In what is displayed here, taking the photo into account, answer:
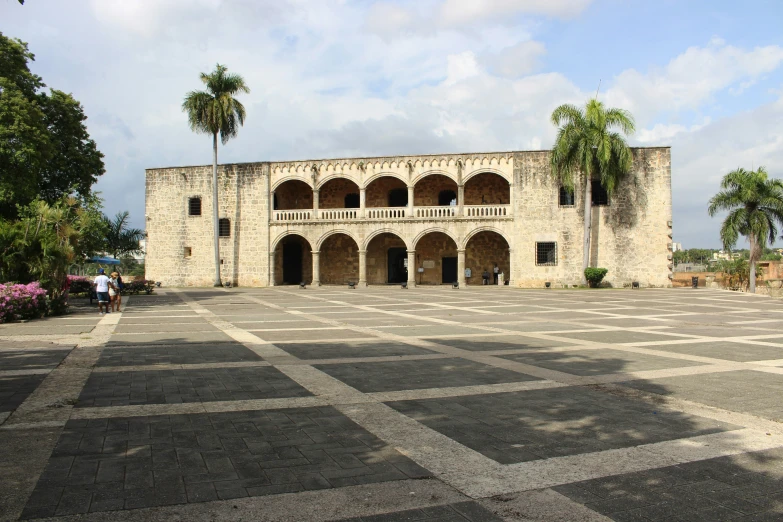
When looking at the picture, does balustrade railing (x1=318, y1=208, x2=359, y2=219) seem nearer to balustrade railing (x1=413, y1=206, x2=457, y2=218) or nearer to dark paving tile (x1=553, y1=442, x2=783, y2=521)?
balustrade railing (x1=413, y1=206, x2=457, y2=218)

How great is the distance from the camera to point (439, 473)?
428cm

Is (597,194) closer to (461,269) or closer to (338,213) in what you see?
Answer: (461,269)

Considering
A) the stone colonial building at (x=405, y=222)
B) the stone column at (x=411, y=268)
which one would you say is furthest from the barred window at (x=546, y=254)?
the stone column at (x=411, y=268)

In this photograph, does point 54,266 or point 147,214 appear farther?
point 147,214

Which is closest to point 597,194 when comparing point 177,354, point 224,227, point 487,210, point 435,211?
point 487,210

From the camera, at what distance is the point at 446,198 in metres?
36.8

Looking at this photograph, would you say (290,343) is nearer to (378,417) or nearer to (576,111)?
(378,417)

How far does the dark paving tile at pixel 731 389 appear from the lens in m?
6.17

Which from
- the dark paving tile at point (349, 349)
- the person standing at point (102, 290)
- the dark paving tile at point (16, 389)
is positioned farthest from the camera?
the person standing at point (102, 290)

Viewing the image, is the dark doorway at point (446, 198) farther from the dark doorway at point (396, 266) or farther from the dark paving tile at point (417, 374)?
the dark paving tile at point (417, 374)

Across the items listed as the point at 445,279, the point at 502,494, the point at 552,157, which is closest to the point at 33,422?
the point at 502,494

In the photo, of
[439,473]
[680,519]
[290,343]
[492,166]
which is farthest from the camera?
[492,166]

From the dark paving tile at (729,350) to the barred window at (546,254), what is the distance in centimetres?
2135

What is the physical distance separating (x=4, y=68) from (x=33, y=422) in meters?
19.5
